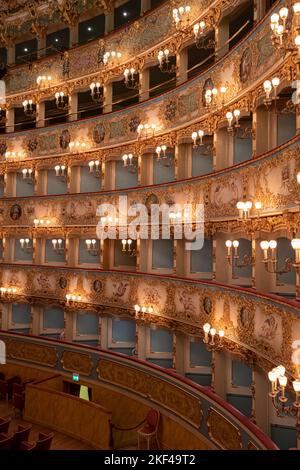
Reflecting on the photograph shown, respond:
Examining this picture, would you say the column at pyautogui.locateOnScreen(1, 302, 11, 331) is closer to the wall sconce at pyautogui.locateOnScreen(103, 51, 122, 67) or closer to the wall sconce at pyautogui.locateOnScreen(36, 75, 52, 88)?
the wall sconce at pyautogui.locateOnScreen(36, 75, 52, 88)

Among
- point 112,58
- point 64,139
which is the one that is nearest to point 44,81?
point 64,139

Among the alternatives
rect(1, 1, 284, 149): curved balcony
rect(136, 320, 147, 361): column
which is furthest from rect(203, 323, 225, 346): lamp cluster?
rect(1, 1, 284, 149): curved balcony

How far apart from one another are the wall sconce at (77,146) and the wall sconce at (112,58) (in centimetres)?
363

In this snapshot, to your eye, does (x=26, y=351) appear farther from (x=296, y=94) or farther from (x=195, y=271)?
(x=296, y=94)

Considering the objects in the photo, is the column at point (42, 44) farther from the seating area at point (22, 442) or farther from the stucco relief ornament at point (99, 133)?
the seating area at point (22, 442)

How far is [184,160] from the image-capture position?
16.7m

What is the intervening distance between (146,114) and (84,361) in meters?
10.2

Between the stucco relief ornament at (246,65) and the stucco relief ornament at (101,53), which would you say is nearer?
the stucco relief ornament at (246,65)

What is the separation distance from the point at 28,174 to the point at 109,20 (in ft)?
27.1

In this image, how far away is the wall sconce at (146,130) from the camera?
17.0 m

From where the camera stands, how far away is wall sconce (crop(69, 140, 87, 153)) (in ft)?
65.8

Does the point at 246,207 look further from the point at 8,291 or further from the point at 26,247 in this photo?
the point at 26,247

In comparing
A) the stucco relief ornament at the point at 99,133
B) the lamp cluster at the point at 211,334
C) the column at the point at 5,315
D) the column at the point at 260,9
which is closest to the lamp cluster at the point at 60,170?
the stucco relief ornament at the point at 99,133
